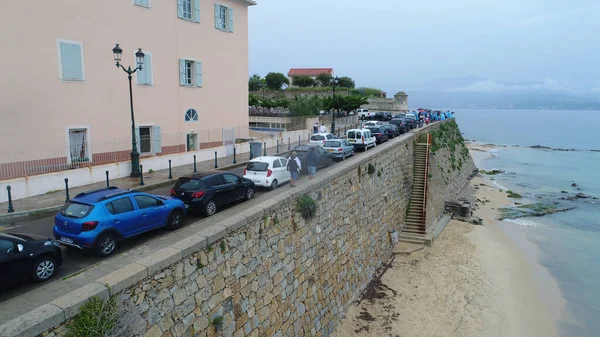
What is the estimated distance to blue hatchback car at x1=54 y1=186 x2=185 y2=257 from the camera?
9.11 m

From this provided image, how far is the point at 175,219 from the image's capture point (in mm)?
11594

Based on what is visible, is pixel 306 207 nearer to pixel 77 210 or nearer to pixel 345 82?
pixel 77 210

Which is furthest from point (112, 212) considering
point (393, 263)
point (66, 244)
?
point (393, 263)

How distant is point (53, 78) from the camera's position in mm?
18359

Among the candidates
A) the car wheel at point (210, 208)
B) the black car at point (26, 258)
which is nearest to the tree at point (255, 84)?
the car wheel at point (210, 208)

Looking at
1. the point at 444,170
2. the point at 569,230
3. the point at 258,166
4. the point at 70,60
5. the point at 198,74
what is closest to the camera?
the point at 258,166

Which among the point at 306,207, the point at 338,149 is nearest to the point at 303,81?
the point at 338,149

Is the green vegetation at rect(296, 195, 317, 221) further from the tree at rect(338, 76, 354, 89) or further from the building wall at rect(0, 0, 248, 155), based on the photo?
the tree at rect(338, 76, 354, 89)

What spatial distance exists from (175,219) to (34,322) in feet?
21.1

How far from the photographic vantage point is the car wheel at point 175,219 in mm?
11367

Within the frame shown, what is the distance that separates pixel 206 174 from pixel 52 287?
7.15m

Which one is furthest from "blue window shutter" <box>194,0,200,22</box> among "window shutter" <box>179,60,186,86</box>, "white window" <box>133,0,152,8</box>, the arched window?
the arched window

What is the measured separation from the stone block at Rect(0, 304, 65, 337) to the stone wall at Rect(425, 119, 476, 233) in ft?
67.1

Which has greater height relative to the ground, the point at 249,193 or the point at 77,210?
the point at 77,210
